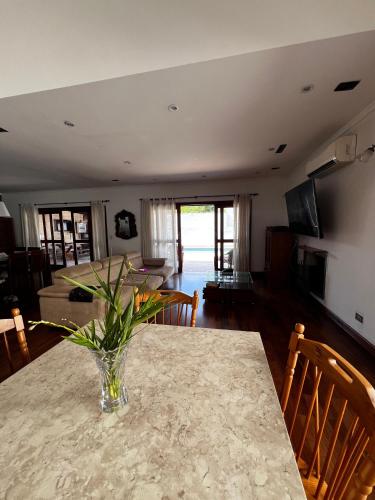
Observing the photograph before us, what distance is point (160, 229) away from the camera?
587cm

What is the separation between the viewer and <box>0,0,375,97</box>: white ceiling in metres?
1.17

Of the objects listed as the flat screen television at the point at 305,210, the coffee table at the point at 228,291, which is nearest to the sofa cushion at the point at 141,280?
the coffee table at the point at 228,291

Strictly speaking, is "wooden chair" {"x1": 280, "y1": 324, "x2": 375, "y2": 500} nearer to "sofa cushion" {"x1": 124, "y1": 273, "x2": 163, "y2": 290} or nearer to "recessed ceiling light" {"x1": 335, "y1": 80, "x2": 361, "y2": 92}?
"recessed ceiling light" {"x1": 335, "y1": 80, "x2": 361, "y2": 92}

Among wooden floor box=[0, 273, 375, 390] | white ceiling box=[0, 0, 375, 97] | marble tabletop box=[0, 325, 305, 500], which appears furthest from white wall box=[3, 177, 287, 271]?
marble tabletop box=[0, 325, 305, 500]

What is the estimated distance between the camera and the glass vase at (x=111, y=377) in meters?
0.67

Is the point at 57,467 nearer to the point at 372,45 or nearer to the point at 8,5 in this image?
the point at 8,5

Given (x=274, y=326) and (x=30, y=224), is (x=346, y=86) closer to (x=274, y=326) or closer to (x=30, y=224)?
(x=274, y=326)

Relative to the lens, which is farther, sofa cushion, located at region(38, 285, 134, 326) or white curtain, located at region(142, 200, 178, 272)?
white curtain, located at region(142, 200, 178, 272)

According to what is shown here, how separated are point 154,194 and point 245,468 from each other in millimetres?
5883

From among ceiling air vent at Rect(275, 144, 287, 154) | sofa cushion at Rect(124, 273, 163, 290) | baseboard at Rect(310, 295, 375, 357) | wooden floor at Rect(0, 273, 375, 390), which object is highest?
ceiling air vent at Rect(275, 144, 287, 154)

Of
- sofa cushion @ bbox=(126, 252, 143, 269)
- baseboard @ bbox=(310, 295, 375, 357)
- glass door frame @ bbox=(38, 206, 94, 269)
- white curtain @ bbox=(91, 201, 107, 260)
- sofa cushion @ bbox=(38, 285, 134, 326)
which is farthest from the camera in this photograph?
glass door frame @ bbox=(38, 206, 94, 269)

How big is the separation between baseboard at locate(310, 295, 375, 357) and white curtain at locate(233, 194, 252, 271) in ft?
7.52

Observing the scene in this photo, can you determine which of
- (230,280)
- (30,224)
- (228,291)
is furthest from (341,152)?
(30,224)

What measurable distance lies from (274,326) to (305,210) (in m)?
1.86
